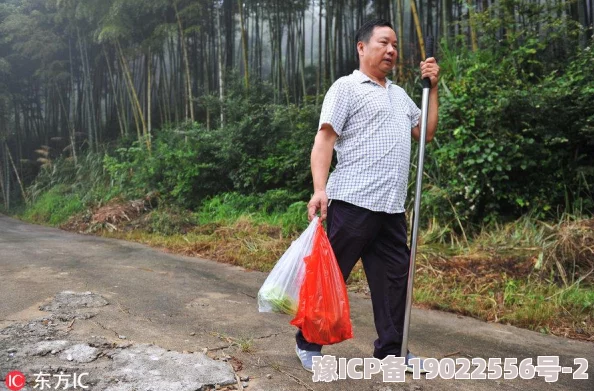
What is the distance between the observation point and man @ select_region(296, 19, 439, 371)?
184 centimetres

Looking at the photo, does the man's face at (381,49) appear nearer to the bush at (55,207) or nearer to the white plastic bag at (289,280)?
the white plastic bag at (289,280)

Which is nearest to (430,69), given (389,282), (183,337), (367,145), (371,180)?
(367,145)

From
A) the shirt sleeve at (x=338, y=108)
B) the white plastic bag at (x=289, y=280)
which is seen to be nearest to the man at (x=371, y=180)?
the shirt sleeve at (x=338, y=108)

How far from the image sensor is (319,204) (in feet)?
5.94

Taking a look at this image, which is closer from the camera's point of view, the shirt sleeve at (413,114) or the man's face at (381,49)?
the man's face at (381,49)

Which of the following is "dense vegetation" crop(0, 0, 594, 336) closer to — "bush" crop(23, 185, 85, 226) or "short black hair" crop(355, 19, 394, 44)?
"bush" crop(23, 185, 85, 226)

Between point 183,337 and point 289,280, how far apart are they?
0.70 meters

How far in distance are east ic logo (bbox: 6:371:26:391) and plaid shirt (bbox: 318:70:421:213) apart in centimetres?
126

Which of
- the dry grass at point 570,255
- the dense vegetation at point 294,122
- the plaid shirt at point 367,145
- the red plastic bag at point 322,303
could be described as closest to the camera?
the red plastic bag at point 322,303

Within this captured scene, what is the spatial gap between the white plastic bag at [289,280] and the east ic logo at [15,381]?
865mm

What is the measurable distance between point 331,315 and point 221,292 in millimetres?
1522

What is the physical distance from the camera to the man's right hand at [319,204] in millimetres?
1796

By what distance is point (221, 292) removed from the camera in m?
3.12

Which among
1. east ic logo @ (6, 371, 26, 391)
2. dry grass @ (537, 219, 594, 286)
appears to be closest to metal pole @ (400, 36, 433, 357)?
east ic logo @ (6, 371, 26, 391)
